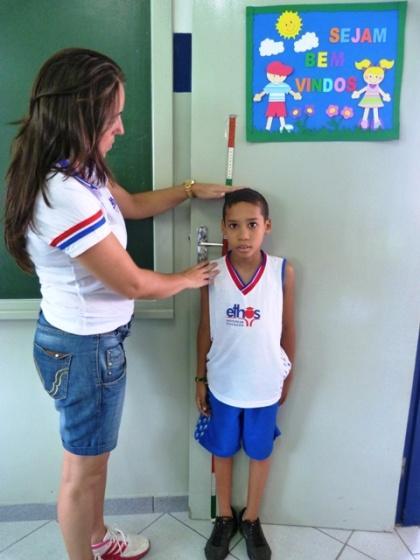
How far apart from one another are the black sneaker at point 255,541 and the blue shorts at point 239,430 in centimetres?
27

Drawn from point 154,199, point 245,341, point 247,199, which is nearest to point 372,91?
point 247,199

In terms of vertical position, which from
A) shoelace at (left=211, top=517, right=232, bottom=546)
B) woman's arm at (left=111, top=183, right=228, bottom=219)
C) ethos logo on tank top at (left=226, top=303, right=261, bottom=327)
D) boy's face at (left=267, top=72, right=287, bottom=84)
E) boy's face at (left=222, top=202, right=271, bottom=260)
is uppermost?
boy's face at (left=267, top=72, right=287, bottom=84)

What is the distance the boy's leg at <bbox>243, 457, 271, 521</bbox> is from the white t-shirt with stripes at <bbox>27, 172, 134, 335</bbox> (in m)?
0.74

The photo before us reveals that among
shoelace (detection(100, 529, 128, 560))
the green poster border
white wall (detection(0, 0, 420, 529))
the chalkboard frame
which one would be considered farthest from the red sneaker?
the green poster border

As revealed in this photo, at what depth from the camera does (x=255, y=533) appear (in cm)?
150

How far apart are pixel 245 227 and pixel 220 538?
1.11m

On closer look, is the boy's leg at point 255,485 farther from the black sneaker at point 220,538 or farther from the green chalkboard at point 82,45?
the green chalkboard at point 82,45

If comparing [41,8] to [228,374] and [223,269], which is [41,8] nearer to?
[223,269]

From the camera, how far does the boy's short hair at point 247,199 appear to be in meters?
1.27

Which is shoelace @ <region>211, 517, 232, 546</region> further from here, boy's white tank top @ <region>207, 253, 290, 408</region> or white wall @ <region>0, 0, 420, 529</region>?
boy's white tank top @ <region>207, 253, 290, 408</region>

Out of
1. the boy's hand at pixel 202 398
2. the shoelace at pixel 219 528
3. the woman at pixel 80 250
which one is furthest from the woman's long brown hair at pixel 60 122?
the shoelace at pixel 219 528

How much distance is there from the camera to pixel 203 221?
1.40m

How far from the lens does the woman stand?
964 mm

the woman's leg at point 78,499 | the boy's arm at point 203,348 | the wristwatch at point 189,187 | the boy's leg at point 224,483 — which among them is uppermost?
the wristwatch at point 189,187
